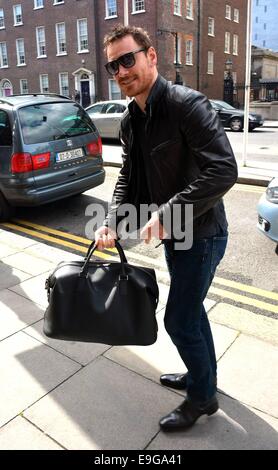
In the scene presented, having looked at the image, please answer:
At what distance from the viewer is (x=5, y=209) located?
20.7 ft

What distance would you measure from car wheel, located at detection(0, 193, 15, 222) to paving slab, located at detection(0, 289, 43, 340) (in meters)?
2.77

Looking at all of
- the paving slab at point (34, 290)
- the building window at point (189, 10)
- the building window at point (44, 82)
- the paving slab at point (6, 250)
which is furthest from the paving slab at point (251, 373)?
the building window at point (44, 82)

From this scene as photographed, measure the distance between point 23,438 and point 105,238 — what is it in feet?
3.75

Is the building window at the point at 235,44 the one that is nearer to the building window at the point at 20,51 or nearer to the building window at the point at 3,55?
the building window at the point at 20,51

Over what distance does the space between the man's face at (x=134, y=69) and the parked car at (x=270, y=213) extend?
9.52 feet

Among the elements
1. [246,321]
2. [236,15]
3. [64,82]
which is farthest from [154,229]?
[236,15]

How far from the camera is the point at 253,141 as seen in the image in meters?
15.8

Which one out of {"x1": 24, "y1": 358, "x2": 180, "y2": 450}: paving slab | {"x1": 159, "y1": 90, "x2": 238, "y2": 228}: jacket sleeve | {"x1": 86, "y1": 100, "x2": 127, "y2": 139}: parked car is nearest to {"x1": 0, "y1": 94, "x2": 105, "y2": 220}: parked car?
{"x1": 24, "y1": 358, "x2": 180, "y2": 450}: paving slab

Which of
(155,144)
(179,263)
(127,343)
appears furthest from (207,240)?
(127,343)

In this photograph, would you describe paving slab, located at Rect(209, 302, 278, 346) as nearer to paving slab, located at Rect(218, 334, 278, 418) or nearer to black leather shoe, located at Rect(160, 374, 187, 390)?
paving slab, located at Rect(218, 334, 278, 418)

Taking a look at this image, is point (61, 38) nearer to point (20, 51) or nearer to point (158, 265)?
point (20, 51)

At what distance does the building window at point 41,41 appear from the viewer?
3394 centimetres
